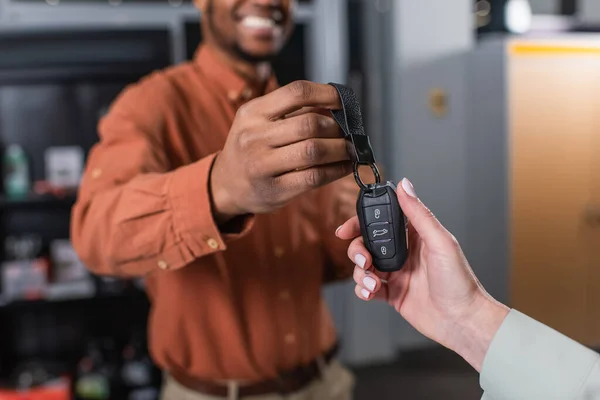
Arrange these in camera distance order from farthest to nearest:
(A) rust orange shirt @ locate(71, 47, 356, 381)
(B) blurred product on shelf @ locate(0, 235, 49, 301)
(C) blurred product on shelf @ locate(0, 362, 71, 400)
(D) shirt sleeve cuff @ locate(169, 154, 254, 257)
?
(B) blurred product on shelf @ locate(0, 235, 49, 301) → (C) blurred product on shelf @ locate(0, 362, 71, 400) → (A) rust orange shirt @ locate(71, 47, 356, 381) → (D) shirt sleeve cuff @ locate(169, 154, 254, 257)

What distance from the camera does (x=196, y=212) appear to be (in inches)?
24.4

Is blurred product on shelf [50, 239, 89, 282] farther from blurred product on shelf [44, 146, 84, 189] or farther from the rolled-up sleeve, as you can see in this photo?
the rolled-up sleeve

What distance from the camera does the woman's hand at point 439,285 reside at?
525mm

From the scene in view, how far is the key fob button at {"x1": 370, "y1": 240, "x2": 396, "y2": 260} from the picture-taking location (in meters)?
0.50

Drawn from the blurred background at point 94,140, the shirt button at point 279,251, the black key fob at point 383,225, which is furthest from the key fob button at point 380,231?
the blurred background at point 94,140

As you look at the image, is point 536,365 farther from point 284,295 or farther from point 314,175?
point 284,295

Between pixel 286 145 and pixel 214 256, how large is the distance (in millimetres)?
502

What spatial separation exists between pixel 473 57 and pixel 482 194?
110cm

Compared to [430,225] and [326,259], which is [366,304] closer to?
[326,259]

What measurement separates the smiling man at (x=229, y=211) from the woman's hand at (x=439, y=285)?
7 centimetres

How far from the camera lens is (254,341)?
3.39ft

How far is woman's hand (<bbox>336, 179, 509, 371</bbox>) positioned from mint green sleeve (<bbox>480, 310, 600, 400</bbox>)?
2cm

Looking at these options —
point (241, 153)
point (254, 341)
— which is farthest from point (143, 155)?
point (254, 341)

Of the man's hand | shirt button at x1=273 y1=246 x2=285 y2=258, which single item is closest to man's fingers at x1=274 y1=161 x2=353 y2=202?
the man's hand
